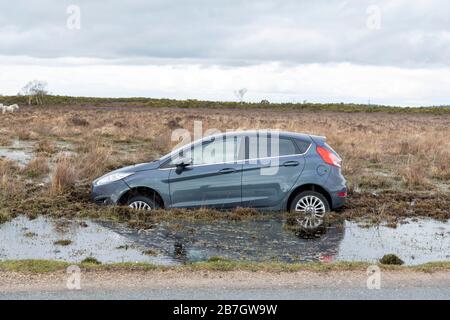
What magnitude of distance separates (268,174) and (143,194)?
2.27 meters

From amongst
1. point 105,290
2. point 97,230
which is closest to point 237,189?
point 97,230

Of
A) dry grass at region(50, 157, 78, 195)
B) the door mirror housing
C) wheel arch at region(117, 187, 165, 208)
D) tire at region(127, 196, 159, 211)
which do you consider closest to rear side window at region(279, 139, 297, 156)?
the door mirror housing

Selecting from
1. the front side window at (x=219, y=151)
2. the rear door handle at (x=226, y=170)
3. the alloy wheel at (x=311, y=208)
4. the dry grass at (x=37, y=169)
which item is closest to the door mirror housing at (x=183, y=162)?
the front side window at (x=219, y=151)

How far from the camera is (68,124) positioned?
33.6 metres

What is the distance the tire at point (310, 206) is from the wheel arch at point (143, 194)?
7.79 ft

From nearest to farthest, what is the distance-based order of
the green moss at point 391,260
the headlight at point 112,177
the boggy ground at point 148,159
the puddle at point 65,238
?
1. the green moss at point 391,260
2. the puddle at point 65,238
3. the headlight at point 112,177
4. the boggy ground at point 148,159

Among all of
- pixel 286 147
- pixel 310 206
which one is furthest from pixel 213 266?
pixel 286 147

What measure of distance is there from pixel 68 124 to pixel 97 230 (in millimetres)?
24183

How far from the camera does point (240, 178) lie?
36.9 ft

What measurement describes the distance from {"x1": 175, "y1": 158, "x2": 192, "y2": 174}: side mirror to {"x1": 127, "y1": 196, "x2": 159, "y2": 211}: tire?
2.45ft

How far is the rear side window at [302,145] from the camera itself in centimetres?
1145

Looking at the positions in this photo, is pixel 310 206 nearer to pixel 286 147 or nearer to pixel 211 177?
pixel 286 147

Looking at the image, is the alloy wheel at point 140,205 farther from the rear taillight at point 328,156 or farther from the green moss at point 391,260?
the green moss at point 391,260
